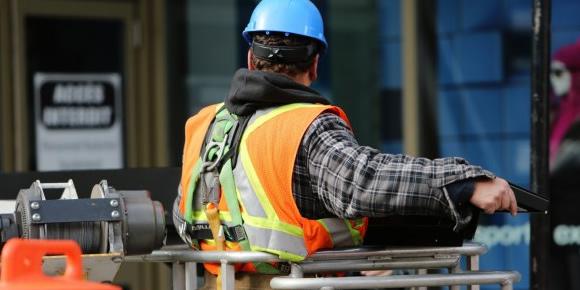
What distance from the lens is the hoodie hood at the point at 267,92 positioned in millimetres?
3572

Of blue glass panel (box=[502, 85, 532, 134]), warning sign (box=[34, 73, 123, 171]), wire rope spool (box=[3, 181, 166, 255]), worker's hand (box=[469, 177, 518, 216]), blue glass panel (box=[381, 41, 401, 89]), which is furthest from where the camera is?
warning sign (box=[34, 73, 123, 171])

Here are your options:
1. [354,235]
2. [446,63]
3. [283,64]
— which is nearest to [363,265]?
[354,235]

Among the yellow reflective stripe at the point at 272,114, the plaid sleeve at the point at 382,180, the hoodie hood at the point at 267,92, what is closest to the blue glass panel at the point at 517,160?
the hoodie hood at the point at 267,92

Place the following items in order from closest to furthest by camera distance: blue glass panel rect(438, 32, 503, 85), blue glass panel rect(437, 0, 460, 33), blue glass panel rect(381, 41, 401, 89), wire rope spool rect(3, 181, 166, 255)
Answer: wire rope spool rect(3, 181, 166, 255)
blue glass panel rect(438, 32, 503, 85)
blue glass panel rect(437, 0, 460, 33)
blue glass panel rect(381, 41, 401, 89)

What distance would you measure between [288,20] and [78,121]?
5134 mm

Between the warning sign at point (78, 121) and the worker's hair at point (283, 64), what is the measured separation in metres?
4.95


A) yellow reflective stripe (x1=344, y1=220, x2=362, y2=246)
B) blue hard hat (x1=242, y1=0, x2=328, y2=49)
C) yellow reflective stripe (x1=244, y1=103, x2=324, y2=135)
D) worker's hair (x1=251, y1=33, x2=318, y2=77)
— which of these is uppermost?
blue hard hat (x1=242, y1=0, x2=328, y2=49)

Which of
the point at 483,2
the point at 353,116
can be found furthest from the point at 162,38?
the point at 483,2

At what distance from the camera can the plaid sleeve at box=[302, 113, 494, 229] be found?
3.23m

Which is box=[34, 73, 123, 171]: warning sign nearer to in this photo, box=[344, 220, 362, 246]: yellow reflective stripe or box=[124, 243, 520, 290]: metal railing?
box=[124, 243, 520, 290]: metal railing

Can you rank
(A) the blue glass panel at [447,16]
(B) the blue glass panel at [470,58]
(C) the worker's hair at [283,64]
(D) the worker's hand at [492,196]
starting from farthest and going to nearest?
(A) the blue glass panel at [447,16], (B) the blue glass panel at [470,58], (C) the worker's hair at [283,64], (D) the worker's hand at [492,196]

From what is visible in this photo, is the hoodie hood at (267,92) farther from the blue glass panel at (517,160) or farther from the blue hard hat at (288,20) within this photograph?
the blue glass panel at (517,160)

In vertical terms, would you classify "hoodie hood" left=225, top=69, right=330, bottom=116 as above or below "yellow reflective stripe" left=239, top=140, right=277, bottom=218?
above

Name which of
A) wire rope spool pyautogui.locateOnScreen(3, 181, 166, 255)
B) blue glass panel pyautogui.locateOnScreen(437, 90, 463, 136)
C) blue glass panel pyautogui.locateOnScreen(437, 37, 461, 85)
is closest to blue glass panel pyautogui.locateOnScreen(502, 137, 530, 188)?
blue glass panel pyautogui.locateOnScreen(437, 90, 463, 136)
